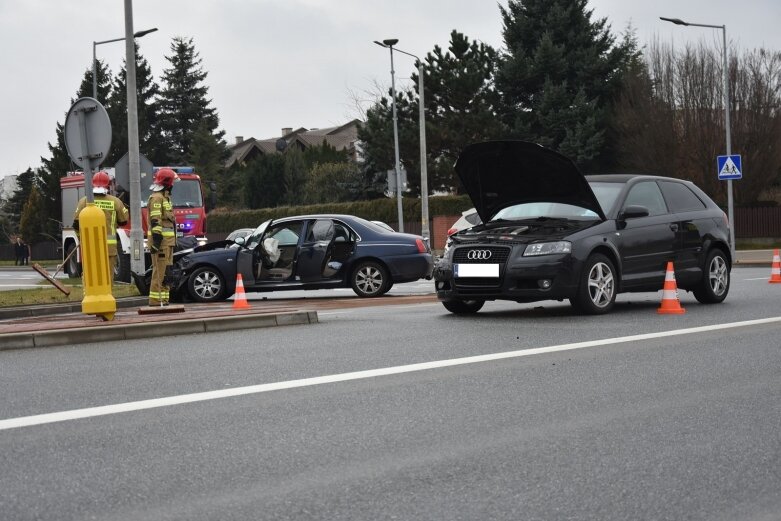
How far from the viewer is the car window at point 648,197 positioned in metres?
12.9

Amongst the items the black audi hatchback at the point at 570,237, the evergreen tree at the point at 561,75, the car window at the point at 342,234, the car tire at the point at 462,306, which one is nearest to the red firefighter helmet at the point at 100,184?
the car window at the point at 342,234

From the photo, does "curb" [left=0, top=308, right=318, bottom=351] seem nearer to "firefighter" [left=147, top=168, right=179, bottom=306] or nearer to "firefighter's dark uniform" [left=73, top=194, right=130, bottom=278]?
"firefighter" [left=147, top=168, right=179, bottom=306]

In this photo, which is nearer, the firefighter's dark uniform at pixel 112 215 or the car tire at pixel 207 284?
the firefighter's dark uniform at pixel 112 215

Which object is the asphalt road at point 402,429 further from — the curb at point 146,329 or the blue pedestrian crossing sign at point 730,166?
the blue pedestrian crossing sign at point 730,166

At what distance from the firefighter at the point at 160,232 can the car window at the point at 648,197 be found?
552cm

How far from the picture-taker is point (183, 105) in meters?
86.2

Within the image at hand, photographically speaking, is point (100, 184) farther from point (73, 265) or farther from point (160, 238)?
point (73, 265)

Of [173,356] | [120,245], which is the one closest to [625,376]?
[173,356]

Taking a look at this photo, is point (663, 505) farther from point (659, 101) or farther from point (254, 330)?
point (659, 101)

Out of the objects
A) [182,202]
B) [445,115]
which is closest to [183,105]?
[445,115]

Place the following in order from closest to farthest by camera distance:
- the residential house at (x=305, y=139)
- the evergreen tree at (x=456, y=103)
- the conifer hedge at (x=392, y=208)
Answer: the conifer hedge at (x=392, y=208)
the evergreen tree at (x=456, y=103)
the residential house at (x=305, y=139)

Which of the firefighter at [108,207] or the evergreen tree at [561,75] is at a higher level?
the evergreen tree at [561,75]

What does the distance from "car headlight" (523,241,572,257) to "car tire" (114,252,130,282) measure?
13696 mm

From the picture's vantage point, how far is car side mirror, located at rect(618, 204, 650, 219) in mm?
12375
